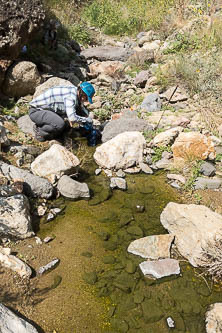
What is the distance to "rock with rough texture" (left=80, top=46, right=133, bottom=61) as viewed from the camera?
9.45 meters

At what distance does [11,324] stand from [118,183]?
2733 millimetres

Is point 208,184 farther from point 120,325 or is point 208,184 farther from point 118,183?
point 120,325

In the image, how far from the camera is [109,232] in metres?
A: 3.71

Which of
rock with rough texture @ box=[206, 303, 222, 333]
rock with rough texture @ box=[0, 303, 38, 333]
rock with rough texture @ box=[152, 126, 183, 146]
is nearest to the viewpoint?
rock with rough texture @ box=[0, 303, 38, 333]

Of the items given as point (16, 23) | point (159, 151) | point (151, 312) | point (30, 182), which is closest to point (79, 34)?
point (16, 23)

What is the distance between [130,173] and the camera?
4.95 meters

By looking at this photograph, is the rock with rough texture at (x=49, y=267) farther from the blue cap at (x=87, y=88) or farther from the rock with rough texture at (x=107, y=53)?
the rock with rough texture at (x=107, y=53)

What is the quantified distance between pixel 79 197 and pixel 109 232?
782 millimetres

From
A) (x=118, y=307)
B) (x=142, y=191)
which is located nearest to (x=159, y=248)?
(x=118, y=307)

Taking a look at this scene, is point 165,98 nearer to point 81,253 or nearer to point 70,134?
point 70,134

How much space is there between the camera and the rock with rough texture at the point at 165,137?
5.34m

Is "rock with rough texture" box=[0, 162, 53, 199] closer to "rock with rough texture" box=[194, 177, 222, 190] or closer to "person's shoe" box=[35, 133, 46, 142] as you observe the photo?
"person's shoe" box=[35, 133, 46, 142]

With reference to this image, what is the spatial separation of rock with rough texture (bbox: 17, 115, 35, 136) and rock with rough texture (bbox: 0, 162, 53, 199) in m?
1.62

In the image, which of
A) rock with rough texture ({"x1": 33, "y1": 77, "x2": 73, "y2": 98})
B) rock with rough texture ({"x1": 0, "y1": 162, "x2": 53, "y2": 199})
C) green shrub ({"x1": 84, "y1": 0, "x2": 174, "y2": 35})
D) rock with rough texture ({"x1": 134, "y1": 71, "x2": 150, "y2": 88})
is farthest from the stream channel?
green shrub ({"x1": 84, "y1": 0, "x2": 174, "y2": 35})
